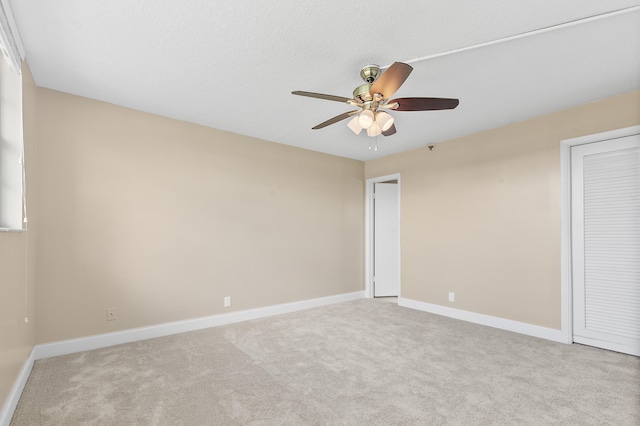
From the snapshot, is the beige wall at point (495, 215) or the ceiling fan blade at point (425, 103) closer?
the ceiling fan blade at point (425, 103)

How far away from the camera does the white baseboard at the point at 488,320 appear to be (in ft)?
10.6

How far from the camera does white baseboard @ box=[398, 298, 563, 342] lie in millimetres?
3246

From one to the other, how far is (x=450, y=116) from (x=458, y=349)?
2414mm

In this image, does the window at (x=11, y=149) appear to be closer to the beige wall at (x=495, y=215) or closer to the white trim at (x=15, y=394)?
the white trim at (x=15, y=394)

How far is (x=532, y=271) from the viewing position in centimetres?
341

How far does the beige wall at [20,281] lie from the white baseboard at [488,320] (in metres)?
4.25

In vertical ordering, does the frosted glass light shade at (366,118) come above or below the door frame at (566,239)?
above

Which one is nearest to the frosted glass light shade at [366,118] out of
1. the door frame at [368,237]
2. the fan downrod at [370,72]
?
the fan downrod at [370,72]

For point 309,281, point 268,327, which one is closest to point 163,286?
point 268,327

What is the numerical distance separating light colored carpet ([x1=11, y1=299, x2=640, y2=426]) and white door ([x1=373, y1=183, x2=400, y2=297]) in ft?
6.57

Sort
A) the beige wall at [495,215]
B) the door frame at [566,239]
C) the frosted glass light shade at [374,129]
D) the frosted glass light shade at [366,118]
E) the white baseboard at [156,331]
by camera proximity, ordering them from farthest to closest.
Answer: the beige wall at [495,215] → the door frame at [566,239] → the white baseboard at [156,331] → the frosted glass light shade at [374,129] → the frosted glass light shade at [366,118]

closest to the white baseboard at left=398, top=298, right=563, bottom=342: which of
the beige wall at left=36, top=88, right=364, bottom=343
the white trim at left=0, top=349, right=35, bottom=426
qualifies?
the beige wall at left=36, top=88, right=364, bottom=343

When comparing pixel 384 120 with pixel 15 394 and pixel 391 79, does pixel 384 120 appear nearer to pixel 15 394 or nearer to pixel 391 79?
pixel 391 79

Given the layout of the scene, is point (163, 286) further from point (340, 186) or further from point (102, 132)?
point (340, 186)
